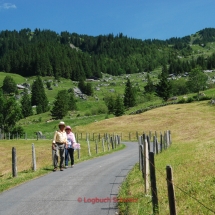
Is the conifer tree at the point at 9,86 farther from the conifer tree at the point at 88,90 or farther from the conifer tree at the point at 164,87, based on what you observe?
the conifer tree at the point at 164,87

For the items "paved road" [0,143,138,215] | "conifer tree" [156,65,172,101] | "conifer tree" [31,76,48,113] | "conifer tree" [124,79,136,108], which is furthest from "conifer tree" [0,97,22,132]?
"conifer tree" [31,76,48,113]

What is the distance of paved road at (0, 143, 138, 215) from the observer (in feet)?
28.6

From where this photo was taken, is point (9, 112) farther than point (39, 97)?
No

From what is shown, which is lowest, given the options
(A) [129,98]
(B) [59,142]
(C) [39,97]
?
(B) [59,142]

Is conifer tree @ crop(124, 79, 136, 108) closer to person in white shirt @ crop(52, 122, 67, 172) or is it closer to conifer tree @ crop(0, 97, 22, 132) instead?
conifer tree @ crop(0, 97, 22, 132)

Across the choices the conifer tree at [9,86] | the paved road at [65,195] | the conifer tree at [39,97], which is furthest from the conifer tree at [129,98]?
the paved road at [65,195]

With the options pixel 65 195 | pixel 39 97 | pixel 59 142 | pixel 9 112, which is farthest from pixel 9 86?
pixel 65 195

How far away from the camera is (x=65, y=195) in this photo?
10.5 m

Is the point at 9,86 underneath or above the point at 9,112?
above

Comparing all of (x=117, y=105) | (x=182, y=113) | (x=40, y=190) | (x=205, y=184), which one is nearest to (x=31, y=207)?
(x=40, y=190)

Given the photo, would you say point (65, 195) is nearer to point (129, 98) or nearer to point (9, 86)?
point (129, 98)

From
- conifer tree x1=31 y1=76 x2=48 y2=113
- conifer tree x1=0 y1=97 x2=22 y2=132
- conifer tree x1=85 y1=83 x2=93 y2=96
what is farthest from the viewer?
conifer tree x1=85 y1=83 x2=93 y2=96

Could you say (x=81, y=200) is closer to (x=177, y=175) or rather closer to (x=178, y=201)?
(x=178, y=201)

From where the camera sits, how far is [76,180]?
13.3 m
